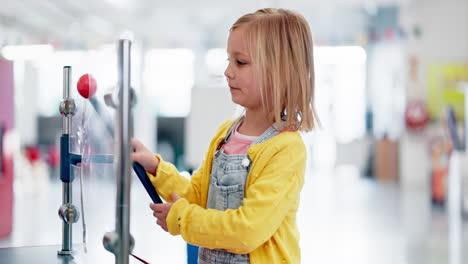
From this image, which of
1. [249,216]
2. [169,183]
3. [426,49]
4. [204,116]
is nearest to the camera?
[249,216]

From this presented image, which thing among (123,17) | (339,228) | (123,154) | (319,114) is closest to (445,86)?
(339,228)

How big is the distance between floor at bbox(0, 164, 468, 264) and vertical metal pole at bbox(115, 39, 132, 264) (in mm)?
1035

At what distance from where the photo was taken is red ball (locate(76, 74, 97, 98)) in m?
0.92

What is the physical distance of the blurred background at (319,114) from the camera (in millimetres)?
2811

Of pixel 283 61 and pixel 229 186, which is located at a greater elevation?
pixel 283 61

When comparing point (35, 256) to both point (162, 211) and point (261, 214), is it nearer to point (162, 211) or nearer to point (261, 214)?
point (162, 211)

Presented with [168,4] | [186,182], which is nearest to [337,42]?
[168,4]

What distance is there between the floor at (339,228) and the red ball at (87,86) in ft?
3.12

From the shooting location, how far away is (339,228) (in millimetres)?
4602

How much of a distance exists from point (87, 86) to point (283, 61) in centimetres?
34

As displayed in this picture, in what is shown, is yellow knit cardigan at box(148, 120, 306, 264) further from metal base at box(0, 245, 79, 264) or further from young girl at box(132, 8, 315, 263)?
metal base at box(0, 245, 79, 264)

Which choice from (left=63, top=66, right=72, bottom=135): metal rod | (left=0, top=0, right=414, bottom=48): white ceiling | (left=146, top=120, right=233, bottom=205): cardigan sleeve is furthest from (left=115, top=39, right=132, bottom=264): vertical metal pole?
(left=0, top=0, right=414, bottom=48): white ceiling

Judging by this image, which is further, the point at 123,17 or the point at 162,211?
the point at 123,17

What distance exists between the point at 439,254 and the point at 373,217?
5.05 feet
